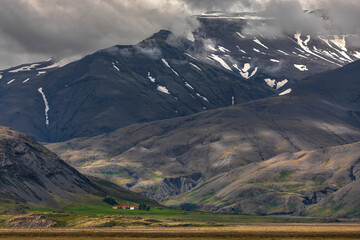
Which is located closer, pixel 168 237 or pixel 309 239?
pixel 309 239

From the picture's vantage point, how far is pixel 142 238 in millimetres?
135750

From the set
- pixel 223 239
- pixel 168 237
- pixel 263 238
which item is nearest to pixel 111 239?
pixel 168 237

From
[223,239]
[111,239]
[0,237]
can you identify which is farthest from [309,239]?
[0,237]

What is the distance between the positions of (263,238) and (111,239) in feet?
99.0

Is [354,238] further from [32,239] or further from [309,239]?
[32,239]

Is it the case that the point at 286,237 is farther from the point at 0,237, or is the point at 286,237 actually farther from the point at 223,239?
the point at 0,237

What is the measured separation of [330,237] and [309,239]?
324 inches

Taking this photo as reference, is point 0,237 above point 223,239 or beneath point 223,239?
above

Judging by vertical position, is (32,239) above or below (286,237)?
above

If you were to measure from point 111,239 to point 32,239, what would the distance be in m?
15.5

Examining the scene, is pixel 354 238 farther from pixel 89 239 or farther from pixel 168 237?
pixel 89 239

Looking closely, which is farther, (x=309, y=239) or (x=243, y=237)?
(x=243, y=237)

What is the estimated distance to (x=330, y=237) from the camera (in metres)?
136

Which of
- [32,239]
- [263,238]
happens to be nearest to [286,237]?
[263,238]
